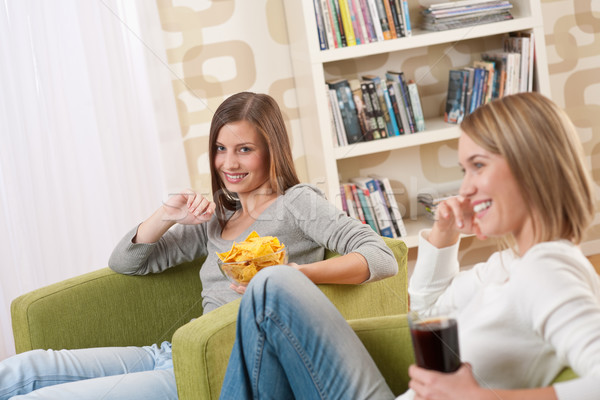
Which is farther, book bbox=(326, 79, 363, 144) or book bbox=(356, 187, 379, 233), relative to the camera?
book bbox=(356, 187, 379, 233)

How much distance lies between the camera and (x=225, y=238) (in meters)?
1.67

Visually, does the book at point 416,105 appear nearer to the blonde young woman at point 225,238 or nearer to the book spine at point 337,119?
the book spine at point 337,119

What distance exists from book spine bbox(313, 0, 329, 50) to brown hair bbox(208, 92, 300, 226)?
0.84m

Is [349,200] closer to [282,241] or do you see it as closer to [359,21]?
[359,21]

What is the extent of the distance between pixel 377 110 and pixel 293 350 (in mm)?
1565

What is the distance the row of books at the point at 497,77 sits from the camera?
2488 mm

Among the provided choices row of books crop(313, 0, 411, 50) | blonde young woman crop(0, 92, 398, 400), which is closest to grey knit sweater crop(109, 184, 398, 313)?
blonde young woman crop(0, 92, 398, 400)

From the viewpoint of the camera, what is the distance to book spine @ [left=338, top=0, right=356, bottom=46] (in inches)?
94.8

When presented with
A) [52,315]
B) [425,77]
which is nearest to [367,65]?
[425,77]

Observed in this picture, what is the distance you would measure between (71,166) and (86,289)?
100 cm

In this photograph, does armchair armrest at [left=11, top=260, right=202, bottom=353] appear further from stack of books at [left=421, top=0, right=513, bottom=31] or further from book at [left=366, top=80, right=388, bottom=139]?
stack of books at [left=421, top=0, right=513, bottom=31]

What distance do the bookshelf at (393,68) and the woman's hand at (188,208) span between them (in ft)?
2.90

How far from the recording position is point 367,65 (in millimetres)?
2656

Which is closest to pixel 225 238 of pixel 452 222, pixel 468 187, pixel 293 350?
pixel 293 350
